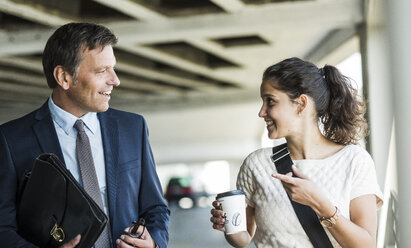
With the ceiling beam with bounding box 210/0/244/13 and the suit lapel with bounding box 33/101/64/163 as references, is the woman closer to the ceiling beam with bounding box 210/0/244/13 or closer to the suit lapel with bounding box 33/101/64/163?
the suit lapel with bounding box 33/101/64/163

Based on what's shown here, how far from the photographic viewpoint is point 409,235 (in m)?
2.75

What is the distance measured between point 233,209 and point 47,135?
855 mm

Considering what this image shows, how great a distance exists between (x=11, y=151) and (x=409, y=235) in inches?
72.6

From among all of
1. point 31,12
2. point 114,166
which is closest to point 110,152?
point 114,166

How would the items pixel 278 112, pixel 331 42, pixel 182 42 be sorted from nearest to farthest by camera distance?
1. pixel 278 112
2. pixel 331 42
3. pixel 182 42

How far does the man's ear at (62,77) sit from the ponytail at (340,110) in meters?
1.08

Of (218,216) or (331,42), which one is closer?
(218,216)

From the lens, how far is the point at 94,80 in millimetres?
2441

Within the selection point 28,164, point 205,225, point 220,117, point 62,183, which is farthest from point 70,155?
point 220,117

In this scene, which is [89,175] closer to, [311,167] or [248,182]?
[248,182]

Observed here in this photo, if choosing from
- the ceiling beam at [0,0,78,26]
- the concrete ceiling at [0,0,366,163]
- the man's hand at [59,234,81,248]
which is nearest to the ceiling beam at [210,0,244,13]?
the concrete ceiling at [0,0,366,163]

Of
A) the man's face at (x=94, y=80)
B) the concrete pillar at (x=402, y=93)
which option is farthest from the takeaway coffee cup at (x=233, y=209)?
the concrete pillar at (x=402, y=93)

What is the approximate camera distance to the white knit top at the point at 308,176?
2.26m

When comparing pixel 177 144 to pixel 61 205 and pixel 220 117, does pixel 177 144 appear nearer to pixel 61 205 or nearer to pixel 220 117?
pixel 220 117
